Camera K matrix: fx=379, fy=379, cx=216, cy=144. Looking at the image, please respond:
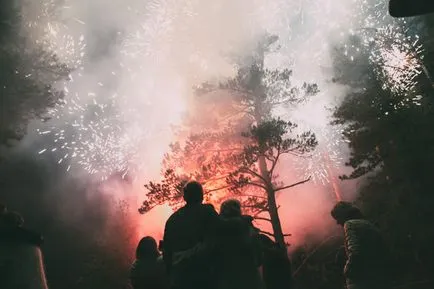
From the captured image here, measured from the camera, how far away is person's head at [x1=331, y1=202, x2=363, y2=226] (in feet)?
17.8

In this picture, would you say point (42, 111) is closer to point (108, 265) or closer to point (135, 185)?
point (135, 185)

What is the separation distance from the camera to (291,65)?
24781 millimetres

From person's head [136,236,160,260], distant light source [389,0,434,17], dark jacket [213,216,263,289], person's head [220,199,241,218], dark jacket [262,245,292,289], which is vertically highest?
distant light source [389,0,434,17]

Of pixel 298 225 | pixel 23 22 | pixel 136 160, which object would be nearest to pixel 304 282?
pixel 298 225

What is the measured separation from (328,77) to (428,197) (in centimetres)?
1722

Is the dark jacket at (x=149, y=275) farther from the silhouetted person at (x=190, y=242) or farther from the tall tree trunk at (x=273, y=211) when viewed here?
the tall tree trunk at (x=273, y=211)

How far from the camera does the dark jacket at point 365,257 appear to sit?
4861mm

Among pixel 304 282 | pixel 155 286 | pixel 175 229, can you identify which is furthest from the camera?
pixel 304 282

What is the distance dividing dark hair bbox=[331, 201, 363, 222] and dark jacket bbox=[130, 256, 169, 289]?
9.19 feet

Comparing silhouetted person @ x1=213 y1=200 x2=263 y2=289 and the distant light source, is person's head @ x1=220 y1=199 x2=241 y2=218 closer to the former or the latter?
silhouetted person @ x1=213 y1=200 x2=263 y2=289

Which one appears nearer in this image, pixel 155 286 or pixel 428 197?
pixel 155 286

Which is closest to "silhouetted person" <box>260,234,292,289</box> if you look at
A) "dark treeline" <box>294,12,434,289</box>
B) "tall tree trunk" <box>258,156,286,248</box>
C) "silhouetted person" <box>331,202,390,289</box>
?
"silhouetted person" <box>331,202,390,289</box>

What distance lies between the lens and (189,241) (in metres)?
4.74

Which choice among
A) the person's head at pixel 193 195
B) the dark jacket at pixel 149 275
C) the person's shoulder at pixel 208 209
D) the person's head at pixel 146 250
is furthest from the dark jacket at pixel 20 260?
the person's shoulder at pixel 208 209
